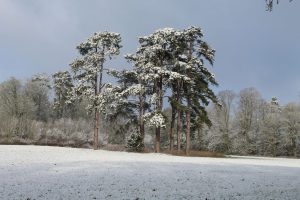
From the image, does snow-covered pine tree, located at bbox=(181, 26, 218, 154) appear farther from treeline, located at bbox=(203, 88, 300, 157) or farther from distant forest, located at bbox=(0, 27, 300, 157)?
treeline, located at bbox=(203, 88, 300, 157)

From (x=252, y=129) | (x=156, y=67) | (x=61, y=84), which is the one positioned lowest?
(x=252, y=129)

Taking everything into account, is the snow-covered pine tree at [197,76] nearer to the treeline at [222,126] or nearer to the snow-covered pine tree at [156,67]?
the snow-covered pine tree at [156,67]

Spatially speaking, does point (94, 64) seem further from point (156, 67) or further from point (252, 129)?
point (252, 129)

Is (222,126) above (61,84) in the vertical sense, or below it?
below

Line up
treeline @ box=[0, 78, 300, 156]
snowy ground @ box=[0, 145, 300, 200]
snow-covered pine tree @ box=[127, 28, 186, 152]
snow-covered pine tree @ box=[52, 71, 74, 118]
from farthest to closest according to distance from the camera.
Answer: snow-covered pine tree @ box=[52, 71, 74, 118] < treeline @ box=[0, 78, 300, 156] < snow-covered pine tree @ box=[127, 28, 186, 152] < snowy ground @ box=[0, 145, 300, 200]

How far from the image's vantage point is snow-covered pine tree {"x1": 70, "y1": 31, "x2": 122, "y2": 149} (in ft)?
164

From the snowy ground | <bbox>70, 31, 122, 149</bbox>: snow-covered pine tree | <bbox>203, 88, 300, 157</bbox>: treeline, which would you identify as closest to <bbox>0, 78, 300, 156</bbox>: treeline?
<bbox>203, 88, 300, 157</bbox>: treeline

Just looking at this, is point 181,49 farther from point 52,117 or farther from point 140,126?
point 52,117

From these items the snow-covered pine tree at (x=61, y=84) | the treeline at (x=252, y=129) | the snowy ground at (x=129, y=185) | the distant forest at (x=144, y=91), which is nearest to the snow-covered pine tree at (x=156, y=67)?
the distant forest at (x=144, y=91)

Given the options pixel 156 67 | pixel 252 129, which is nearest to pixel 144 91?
pixel 156 67

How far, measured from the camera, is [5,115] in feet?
233

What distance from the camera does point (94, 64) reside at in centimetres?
5069

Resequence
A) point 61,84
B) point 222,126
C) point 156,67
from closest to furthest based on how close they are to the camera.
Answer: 1. point 156,67
2. point 222,126
3. point 61,84

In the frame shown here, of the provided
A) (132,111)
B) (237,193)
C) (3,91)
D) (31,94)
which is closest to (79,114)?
(31,94)
